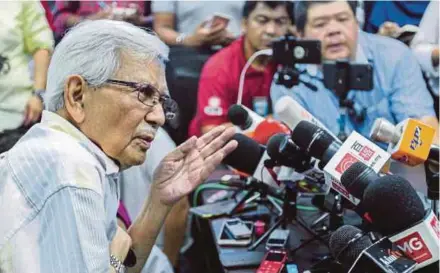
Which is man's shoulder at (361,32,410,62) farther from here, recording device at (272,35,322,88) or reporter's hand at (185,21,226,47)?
reporter's hand at (185,21,226,47)

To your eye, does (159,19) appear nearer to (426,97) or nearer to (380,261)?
(426,97)

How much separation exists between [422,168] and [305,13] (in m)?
1.19

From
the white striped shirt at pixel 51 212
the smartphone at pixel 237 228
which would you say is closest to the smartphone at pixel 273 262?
the smartphone at pixel 237 228

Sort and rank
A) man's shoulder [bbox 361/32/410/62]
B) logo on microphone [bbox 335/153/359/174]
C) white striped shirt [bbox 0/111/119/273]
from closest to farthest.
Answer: white striped shirt [bbox 0/111/119/273]
logo on microphone [bbox 335/153/359/174]
man's shoulder [bbox 361/32/410/62]

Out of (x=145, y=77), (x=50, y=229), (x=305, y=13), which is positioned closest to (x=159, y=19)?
(x=305, y=13)

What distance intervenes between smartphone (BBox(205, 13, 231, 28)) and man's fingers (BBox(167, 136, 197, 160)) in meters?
1.69

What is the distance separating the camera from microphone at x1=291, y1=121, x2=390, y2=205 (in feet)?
5.09

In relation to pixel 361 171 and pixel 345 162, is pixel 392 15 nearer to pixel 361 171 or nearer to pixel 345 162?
pixel 345 162

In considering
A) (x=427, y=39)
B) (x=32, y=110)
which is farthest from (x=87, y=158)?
(x=427, y=39)

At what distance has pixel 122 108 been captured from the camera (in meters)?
1.39

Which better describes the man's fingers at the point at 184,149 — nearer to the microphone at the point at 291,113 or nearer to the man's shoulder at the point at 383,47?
the microphone at the point at 291,113

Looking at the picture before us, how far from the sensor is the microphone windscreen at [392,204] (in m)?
1.34

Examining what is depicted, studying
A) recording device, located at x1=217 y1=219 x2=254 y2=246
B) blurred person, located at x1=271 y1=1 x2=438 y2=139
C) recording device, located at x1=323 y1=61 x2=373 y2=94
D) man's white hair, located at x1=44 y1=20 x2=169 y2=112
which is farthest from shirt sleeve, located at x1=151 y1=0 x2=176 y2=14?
man's white hair, located at x1=44 y1=20 x2=169 y2=112

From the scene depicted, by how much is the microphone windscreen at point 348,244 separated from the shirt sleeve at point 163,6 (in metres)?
2.27
